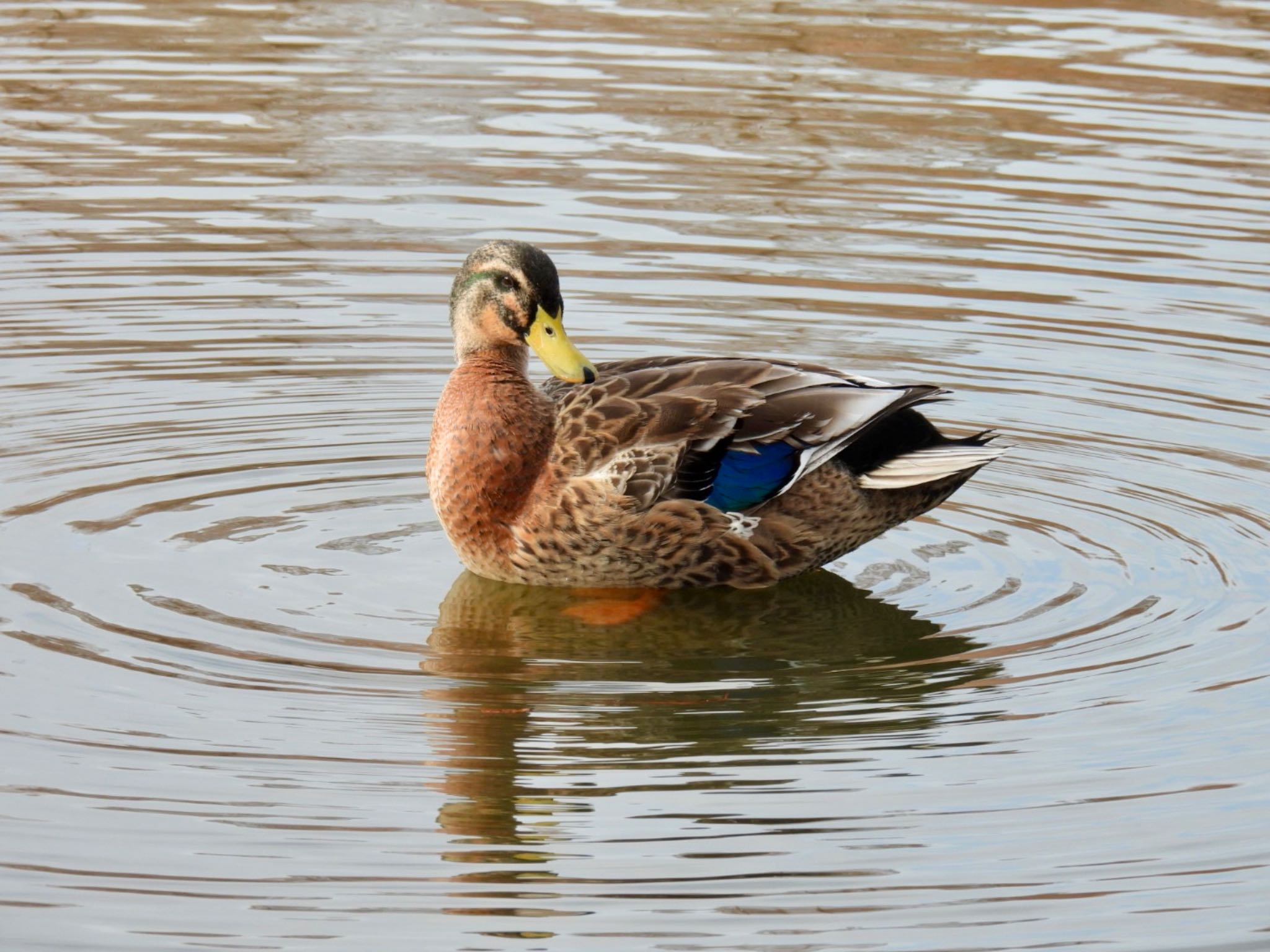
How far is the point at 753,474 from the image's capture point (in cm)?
789

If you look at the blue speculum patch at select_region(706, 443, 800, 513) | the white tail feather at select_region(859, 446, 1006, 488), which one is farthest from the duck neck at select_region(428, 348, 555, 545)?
the white tail feather at select_region(859, 446, 1006, 488)

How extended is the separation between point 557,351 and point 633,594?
3.04ft

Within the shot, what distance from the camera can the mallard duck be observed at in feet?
25.7

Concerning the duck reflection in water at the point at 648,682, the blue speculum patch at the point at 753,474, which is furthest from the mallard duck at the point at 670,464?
the duck reflection in water at the point at 648,682

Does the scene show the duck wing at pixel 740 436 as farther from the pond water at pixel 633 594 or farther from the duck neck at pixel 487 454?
the pond water at pixel 633 594

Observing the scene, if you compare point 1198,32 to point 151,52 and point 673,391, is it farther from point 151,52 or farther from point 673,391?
point 673,391

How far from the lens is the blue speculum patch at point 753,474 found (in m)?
7.88

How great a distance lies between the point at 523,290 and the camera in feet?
26.7

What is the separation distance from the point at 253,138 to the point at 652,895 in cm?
933

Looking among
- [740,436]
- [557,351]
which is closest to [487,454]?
[557,351]

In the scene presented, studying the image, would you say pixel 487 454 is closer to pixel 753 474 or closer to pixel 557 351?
pixel 557 351

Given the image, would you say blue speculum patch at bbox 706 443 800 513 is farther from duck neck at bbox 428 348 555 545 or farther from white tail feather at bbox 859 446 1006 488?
duck neck at bbox 428 348 555 545

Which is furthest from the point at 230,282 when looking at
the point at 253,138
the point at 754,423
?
the point at 754,423

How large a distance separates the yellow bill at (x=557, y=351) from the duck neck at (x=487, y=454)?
0.56ft
